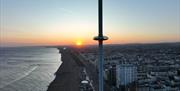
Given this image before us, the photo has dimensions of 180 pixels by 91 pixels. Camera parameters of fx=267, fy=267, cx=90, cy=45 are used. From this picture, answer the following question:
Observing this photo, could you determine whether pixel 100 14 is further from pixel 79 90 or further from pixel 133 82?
pixel 79 90

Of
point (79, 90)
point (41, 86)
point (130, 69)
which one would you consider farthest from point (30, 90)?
point (130, 69)

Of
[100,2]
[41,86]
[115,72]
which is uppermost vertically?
[100,2]

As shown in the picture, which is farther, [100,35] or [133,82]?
[133,82]

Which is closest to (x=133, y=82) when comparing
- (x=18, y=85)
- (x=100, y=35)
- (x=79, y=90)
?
(x=79, y=90)

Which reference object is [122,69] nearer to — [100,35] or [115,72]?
[115,72]

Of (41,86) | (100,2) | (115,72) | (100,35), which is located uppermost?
(100,2)

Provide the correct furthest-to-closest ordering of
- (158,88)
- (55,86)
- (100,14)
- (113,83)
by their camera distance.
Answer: (55,86)
(113,83)
(158,88)
(100,14)

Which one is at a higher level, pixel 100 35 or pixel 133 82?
pixel 100 35

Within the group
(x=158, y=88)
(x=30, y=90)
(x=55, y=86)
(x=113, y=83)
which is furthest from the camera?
(x=55, y=86)

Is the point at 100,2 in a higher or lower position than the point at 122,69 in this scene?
higher
